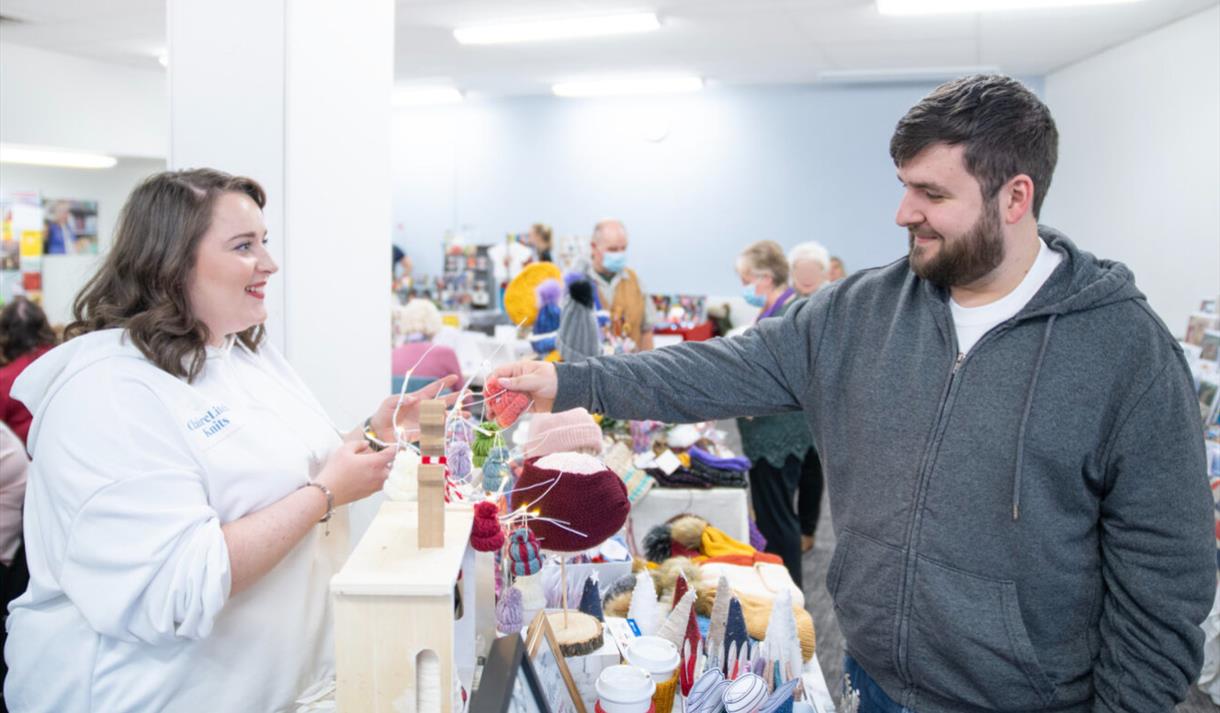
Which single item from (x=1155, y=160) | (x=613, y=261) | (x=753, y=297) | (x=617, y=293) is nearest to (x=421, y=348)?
(x=613, y=261)

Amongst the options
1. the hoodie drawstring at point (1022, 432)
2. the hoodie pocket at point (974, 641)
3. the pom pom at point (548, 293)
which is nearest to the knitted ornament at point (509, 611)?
the hoodie pocket at point (974, 641)

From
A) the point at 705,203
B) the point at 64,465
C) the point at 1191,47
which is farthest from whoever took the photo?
the point at 705,203

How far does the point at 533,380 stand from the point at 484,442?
0.62 ft

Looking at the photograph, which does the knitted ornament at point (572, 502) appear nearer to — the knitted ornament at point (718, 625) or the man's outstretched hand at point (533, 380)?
the man's outstretched hand at point (533, 380)

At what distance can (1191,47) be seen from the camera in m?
4.83

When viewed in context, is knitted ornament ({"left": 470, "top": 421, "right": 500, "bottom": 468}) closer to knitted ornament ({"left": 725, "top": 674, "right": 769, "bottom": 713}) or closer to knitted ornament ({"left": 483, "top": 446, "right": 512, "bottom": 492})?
knitted ornament ({"left": 483, "top": 446, "right": 512, "bottom": 492})

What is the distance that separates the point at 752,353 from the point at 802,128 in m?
6.96

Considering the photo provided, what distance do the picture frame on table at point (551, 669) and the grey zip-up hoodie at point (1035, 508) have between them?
50cm

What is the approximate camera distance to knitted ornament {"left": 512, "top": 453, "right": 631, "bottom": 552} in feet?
5.42

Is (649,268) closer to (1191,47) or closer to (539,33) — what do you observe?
(539,33)

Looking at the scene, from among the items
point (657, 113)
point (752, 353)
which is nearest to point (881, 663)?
point (752, 353)

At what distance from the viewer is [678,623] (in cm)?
175

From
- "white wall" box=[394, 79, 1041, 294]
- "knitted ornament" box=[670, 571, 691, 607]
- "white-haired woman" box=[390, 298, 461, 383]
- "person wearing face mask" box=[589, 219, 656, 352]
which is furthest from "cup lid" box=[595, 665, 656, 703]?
"white wall" box=[394, 79, 1041, 294]

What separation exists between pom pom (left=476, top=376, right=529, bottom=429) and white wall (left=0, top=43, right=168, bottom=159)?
433cm
